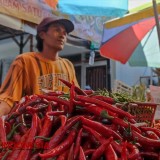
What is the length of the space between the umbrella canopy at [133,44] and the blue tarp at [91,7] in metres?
0.48

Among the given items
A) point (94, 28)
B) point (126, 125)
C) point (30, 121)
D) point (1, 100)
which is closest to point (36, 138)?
point (30, 121)

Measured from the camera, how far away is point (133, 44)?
5750 mm

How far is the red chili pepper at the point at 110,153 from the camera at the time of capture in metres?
1.37

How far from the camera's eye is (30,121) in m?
1.77

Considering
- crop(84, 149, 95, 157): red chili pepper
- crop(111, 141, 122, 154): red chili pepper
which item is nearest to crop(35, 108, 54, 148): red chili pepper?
crop(84, 149, 95, 157): red chili pepper

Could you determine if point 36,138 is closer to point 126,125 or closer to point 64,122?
point 64,122

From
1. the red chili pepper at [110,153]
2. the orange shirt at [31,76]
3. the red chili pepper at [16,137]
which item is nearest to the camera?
the red chili pepper at [110,153]

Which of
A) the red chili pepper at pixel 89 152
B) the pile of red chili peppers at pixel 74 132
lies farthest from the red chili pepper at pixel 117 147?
the red chili pepper at pixel 89 152

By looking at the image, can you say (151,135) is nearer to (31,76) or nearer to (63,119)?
(63,119)

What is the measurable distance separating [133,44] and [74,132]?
14.6 ft

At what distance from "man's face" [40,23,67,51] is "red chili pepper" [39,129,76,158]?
5.04ft

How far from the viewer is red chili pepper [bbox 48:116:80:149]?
146cm

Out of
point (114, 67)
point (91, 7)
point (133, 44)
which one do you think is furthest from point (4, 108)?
point (114, 67)

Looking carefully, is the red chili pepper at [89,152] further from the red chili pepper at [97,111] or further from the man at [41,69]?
the man at [41,69]
